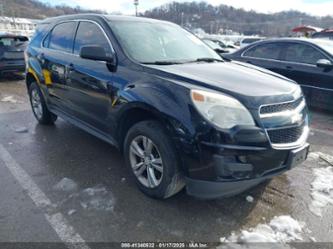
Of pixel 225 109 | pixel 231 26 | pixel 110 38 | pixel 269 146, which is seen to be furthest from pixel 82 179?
pixel 231 26

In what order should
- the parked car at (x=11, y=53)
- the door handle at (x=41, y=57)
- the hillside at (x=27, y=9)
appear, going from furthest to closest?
the hillside at (x=27, y=9) < the parked car at (x=11, y=53) < the door handle at (x=41, y=57)

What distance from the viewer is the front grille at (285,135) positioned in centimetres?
243

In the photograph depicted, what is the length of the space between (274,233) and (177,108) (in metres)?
1.36

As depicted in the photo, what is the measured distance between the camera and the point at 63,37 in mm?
4195

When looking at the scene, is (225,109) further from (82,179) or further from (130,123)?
(82,179)

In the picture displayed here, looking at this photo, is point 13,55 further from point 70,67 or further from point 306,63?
point 306,63

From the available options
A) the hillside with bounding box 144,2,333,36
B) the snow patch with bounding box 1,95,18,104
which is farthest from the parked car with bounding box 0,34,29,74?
→ the hillside with bounding box 144,2,333,36

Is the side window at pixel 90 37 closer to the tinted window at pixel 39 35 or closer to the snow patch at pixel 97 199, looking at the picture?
A: the tinted window at pixel 39 35

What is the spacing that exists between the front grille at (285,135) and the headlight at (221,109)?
0.78 ft

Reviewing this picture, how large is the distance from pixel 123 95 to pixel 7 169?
1.86 meters

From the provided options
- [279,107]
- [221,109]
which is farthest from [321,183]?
[221,109]

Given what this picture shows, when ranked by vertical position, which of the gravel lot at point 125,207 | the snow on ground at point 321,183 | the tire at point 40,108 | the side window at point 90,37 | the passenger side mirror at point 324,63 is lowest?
the snow on ground at point 321,183

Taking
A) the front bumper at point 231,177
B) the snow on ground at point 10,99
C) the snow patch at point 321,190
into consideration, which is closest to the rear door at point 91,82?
the front bumper at point 231,177

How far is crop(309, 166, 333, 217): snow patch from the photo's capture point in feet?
9.36
